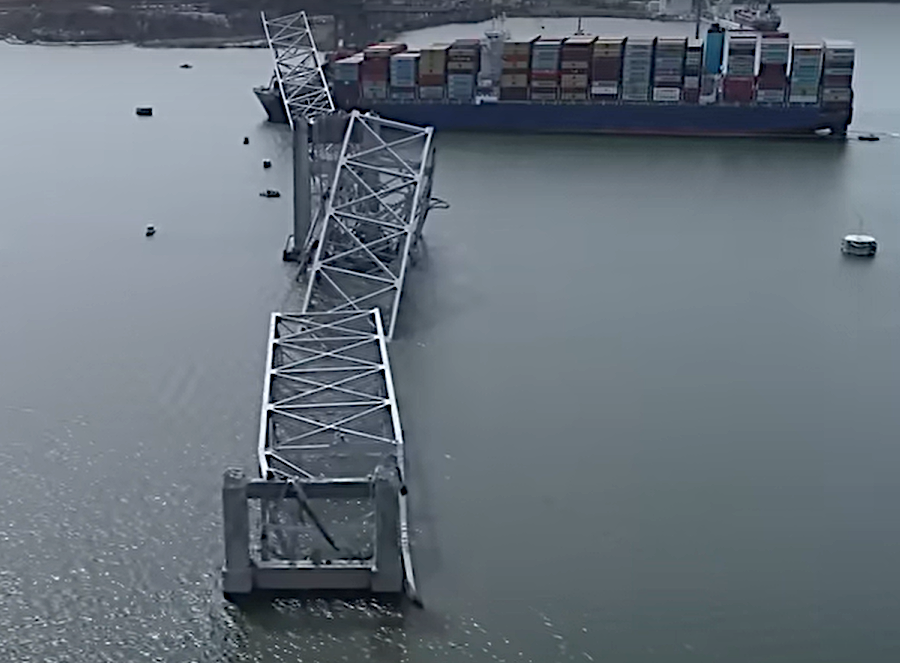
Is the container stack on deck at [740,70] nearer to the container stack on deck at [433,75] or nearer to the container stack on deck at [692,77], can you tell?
the container stack on deck at [692,77]

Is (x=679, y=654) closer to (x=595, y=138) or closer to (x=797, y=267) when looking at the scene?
(x=797, y=267)

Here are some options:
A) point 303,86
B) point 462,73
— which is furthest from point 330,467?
point 462,73

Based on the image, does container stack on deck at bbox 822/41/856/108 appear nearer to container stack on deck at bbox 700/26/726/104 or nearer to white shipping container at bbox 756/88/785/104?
white shipping container at bbox 756/88/785/104

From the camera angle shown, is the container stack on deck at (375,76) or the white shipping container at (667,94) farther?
the container stack on deck at (375,76)

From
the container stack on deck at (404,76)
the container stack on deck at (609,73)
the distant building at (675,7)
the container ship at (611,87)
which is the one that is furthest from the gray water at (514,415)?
the distant building at (675,7)

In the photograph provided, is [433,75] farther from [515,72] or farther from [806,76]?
[806,76]

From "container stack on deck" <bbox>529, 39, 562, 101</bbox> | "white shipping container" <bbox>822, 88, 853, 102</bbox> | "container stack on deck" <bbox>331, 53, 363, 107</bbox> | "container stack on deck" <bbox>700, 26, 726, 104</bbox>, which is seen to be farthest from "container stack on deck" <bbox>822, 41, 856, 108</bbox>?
"container stack on deck" <bbox>331, 53, 363, 107</bbox>

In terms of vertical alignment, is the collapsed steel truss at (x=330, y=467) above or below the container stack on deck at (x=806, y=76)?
below
